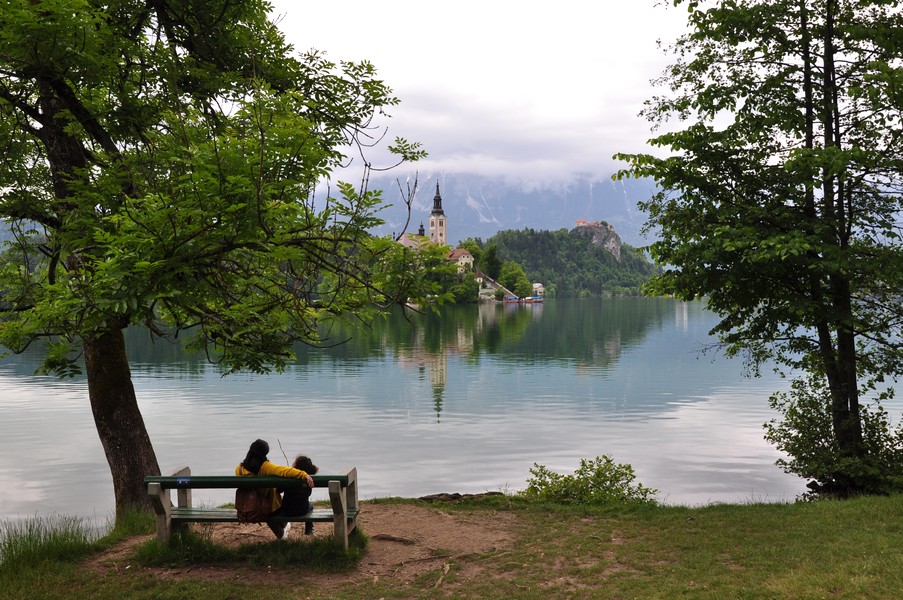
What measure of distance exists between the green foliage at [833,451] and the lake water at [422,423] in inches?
93.8

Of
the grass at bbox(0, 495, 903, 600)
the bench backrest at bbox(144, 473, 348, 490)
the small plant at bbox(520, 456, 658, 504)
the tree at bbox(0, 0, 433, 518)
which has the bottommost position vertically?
the small plant at bbox(520, 456, 658, 504)

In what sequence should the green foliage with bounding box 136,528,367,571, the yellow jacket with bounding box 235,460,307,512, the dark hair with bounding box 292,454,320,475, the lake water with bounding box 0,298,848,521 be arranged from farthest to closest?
the lake water with bounding box 0,298,848,521 < the dark hair with bounding box 292,454,320,475 < the green foliage with bounding box 136,528,367,571 < the yellow jacket with bounding box 235,460,307,512

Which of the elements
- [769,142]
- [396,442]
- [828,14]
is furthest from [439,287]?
[396,442]

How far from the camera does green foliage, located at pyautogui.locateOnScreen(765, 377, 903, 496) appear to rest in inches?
497

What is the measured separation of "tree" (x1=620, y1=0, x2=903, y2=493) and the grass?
345 centimetres

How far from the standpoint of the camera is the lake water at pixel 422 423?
2039 cm

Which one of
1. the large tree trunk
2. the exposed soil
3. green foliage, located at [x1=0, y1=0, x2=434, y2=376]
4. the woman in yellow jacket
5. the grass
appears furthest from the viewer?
the large tree trunk

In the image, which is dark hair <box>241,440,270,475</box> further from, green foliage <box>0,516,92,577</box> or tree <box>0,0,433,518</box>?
green foliage <box>0,516,92,577</box>

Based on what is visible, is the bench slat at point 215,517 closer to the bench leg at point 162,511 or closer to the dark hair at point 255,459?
the bench leg at point 162,511

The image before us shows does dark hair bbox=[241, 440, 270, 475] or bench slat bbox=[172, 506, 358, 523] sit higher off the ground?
dark hair bbox=[241, 440, 270, 475]

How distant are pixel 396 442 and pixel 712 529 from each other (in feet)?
55.1

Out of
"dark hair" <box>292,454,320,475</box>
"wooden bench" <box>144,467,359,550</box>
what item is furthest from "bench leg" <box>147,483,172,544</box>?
"dark hair" <box>292,454,320,475</box>

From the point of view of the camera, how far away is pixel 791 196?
Answer: 13.0 m

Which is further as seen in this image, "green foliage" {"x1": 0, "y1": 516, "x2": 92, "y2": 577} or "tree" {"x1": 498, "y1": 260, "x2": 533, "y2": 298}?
"tree" {"x1": 498, "y1": 260, "x2": 533, "y2": 298}
